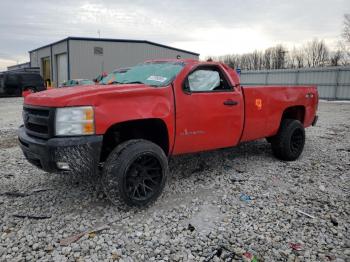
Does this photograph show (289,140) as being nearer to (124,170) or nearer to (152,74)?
(152,74)

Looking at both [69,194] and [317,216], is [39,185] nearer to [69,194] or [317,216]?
[69,194]

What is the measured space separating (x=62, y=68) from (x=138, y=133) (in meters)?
29.9

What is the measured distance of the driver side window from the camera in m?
4.49

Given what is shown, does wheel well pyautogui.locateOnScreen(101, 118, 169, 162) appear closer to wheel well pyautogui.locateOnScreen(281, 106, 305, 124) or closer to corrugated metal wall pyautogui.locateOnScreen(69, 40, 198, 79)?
wheel well pyautogui.locateOnScreen(281, 106, 305, 124)

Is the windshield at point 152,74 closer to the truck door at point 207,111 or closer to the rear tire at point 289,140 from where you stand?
the truck door at point 207,111

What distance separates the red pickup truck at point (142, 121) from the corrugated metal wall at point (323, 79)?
66.3 feet

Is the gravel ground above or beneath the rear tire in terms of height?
beneath

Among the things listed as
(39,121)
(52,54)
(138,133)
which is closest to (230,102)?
(138,133)

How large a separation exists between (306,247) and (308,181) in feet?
6.50

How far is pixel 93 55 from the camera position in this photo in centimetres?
2938

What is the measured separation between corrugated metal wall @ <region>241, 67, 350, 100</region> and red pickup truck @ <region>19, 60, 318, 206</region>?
20.2m

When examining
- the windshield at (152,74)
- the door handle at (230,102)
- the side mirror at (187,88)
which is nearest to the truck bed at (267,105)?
the door handle at (230,102)

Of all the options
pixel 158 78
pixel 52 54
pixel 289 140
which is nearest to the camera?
pixel 158 78

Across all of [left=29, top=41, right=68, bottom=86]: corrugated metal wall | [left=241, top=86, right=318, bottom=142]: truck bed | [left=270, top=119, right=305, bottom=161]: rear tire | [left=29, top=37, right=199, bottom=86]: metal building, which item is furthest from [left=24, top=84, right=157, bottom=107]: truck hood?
[left=29, top=41, right=68, bottom=86]: corrugated metal wall
